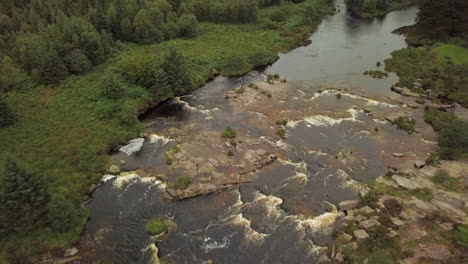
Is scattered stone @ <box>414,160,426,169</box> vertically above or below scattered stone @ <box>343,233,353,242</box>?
above

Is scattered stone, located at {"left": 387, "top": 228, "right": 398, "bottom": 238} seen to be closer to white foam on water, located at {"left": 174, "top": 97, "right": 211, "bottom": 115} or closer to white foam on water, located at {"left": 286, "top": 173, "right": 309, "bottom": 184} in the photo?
white foam on water, located at {"left": 286, "top": 173, "right": 309, "bottom": 184}

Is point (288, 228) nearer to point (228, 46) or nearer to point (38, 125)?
point (38, 125)

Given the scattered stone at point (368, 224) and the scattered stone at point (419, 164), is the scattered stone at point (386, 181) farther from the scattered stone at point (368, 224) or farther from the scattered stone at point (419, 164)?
the scattered stone at point (368, 224)

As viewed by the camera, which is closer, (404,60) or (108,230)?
(108,230)

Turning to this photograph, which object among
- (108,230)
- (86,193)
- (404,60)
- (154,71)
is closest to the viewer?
(108,230)

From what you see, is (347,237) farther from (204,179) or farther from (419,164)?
(204,179)

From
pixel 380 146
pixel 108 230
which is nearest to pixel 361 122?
pixel 380 146

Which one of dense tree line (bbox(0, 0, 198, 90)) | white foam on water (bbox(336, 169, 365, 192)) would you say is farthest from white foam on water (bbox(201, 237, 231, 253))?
dense tree line (bbox(0, 0, 198, 90))
